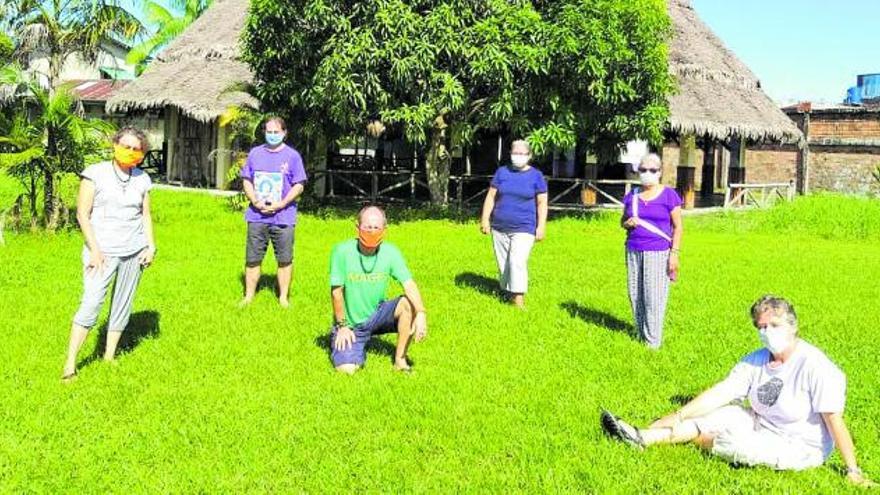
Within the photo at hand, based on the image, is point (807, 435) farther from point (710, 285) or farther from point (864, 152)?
point (864, 152)

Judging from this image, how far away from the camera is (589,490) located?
397cm

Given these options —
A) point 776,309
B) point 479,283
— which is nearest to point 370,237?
point 776,309

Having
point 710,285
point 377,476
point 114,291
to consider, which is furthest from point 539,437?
point 710,285

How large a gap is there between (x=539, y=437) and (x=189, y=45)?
67.6ft

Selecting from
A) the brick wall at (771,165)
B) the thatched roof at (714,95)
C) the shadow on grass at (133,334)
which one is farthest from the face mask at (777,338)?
the brick wall at (771,165)

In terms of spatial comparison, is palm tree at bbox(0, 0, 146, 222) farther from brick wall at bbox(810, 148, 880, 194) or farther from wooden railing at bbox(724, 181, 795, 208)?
brick wall at bbox(810, 148, 880, 194)

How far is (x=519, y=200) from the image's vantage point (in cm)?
803

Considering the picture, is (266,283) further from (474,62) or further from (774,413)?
(474,62)

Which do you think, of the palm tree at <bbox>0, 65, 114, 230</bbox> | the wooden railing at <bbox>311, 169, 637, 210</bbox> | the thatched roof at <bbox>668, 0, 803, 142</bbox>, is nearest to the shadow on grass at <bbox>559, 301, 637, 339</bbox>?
the palm tree at <bbox>0, 65, 114, 230</bbox>

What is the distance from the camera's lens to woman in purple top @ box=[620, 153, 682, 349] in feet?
21.7

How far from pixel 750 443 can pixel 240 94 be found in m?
18.1

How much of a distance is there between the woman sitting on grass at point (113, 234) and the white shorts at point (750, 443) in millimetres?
3843

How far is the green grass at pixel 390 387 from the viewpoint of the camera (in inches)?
162

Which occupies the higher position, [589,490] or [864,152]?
[864,152]
